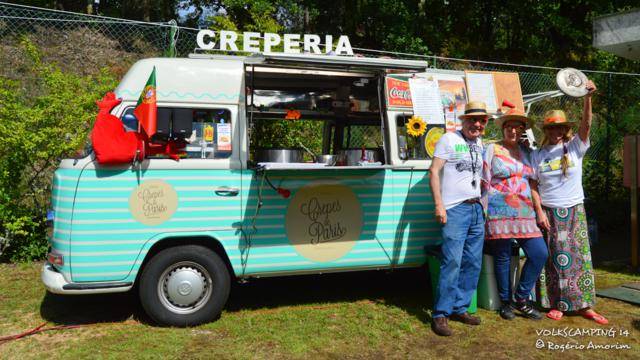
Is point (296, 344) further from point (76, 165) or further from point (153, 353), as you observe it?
point (76, 165)

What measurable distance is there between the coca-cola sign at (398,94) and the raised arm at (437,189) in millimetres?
851

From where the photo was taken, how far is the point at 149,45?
968 centimetres

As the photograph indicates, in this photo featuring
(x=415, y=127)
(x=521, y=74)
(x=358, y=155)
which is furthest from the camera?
(x=521, y=74)

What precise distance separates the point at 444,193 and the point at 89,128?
15.9 ft

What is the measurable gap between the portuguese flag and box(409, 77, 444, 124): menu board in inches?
96.9

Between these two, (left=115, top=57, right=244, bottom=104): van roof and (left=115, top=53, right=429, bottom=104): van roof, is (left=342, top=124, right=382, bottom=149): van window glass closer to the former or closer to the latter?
(left=115, top=53, right=429, bottom=104): van roof

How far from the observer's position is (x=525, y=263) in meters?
4.88

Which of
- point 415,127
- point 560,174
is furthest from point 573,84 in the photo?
point 415,127

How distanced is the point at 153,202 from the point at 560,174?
11.9 ft

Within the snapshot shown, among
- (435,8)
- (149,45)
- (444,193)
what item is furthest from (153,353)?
(435,8)

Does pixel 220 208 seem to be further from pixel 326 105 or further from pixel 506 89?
pixel 506 89

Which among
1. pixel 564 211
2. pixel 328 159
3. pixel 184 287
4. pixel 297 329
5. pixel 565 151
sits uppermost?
pixel 565 151

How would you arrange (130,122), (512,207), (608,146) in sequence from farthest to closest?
(608,146), (512,207), (130,122)

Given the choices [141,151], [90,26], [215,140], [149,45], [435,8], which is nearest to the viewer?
[141,151]
